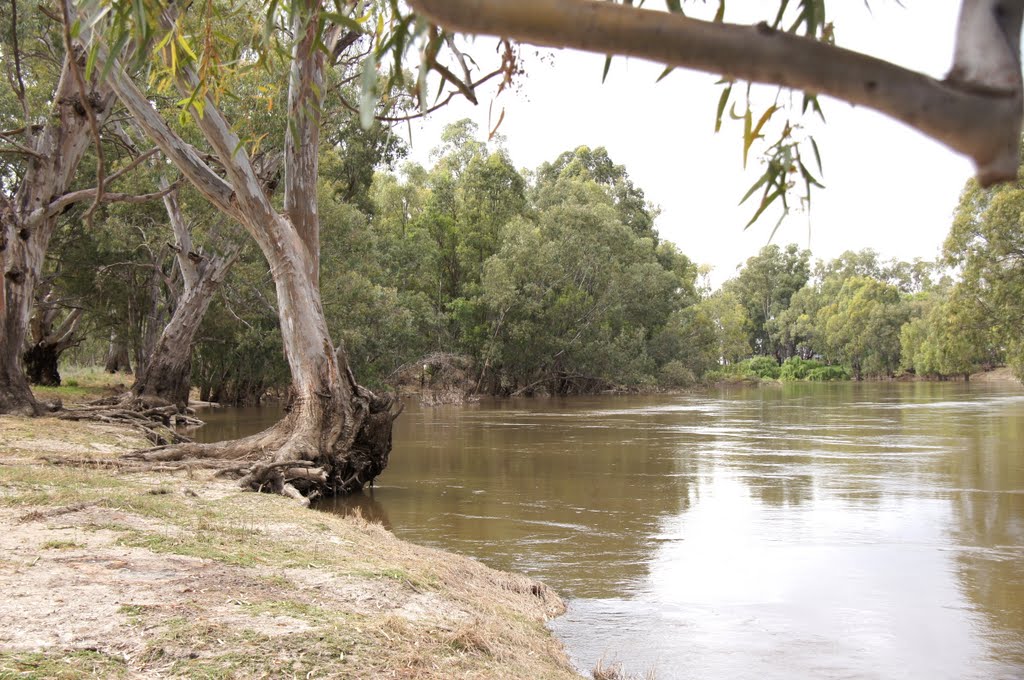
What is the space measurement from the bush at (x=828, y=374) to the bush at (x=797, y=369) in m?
0.63

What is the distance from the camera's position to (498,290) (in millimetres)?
40281

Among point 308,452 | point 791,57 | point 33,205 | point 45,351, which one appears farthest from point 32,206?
point 791,57

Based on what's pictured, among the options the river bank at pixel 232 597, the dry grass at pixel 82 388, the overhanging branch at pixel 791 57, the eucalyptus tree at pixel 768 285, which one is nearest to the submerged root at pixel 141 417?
the dry grass at pixel 82 388

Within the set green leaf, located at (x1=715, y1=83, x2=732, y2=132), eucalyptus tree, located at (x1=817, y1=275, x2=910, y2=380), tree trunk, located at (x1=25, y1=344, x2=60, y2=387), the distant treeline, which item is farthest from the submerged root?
eucalyptus tree, located at (x1=817, y1=275, x2=910, y2=380)

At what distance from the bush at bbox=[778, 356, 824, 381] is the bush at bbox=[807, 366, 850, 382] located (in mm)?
635

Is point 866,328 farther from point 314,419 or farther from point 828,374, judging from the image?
point 314,419

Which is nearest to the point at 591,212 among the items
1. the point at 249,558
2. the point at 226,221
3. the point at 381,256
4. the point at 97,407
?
the point at 381,256

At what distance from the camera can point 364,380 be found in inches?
1097

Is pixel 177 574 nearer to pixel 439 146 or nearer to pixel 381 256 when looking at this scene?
pixel 381 256

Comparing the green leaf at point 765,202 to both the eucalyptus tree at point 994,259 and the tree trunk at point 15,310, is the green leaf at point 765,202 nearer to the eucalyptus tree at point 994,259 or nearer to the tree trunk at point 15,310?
the tree trunk at point 15,310

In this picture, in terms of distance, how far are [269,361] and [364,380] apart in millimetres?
3749

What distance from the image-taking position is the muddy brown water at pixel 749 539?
5.48 m

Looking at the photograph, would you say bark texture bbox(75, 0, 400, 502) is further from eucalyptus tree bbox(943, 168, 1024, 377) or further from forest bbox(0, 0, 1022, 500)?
eucalyptus tree bbox(943, 168, 1024, 377)

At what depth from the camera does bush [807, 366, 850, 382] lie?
274 ft
